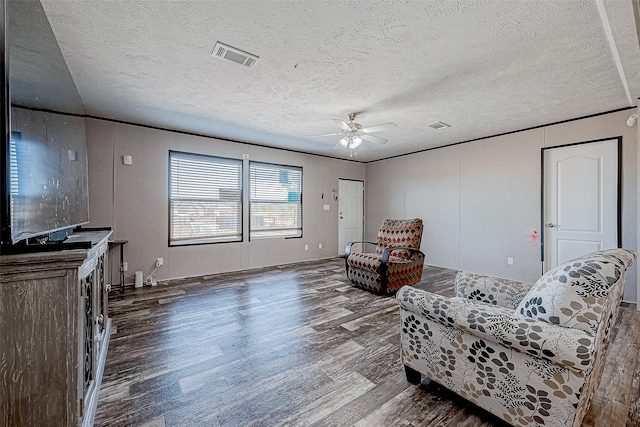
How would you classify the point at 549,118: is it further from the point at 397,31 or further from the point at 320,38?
the point at 320,38

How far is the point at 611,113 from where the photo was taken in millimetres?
3486

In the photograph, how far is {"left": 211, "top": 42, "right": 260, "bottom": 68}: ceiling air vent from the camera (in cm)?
213

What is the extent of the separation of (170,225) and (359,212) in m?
4.36

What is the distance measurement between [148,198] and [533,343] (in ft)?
15.5

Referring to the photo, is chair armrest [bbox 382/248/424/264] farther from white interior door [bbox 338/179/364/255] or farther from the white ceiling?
white interior door [bbox 338/179/364/255]

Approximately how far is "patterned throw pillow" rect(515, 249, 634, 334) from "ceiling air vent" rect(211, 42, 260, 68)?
2526 millimetres

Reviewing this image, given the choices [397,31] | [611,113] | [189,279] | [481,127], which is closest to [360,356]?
[397,31]

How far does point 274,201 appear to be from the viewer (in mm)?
5516

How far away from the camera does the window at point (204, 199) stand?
14.5ft

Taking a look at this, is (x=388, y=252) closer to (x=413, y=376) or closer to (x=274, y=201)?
(x=413, y=376)

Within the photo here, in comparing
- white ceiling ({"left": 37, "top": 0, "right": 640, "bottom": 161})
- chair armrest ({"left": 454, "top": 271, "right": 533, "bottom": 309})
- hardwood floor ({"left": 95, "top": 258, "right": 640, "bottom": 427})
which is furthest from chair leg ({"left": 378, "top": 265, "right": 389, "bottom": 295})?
white ceiling ({"left": 37, "top": 0, "right": 640, "bottom": 161})

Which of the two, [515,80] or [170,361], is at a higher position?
[515,80]

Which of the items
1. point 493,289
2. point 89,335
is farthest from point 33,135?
point 493,289

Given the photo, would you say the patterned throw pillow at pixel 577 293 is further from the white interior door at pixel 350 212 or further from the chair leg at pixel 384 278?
the white interior door at pixel 350 212
